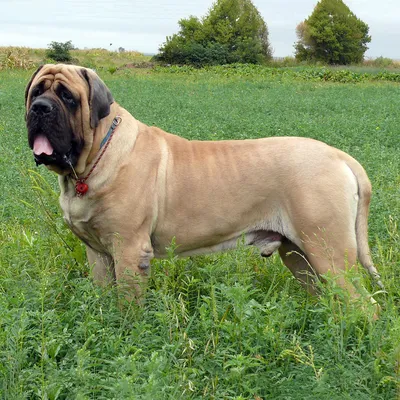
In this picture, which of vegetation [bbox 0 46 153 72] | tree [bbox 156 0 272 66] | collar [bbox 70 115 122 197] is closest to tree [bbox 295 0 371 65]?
tree [bbox 156 0 272 66]

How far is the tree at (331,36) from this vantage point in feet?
188

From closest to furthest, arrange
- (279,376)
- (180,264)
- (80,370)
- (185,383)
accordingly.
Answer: (80,370) → (185,383) → (279,376) → (180,264)

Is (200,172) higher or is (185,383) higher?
(200,172)

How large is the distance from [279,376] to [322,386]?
1.31 feet

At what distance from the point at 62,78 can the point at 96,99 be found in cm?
23

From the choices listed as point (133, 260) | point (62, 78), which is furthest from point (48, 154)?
point (133, 260)

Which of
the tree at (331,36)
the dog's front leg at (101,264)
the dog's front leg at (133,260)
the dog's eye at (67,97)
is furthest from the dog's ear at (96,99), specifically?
the tree at (331,36)

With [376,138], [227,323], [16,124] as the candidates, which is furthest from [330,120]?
[227,323]

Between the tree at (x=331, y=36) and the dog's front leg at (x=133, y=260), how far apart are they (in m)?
56.2

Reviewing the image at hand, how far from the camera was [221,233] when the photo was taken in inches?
148

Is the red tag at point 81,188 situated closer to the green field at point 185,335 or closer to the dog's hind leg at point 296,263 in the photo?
the green field at point 185,335

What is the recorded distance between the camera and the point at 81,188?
3.51 meters

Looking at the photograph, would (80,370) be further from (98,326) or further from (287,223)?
(287,223)

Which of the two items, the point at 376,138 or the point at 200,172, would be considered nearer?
the point at 200,172
